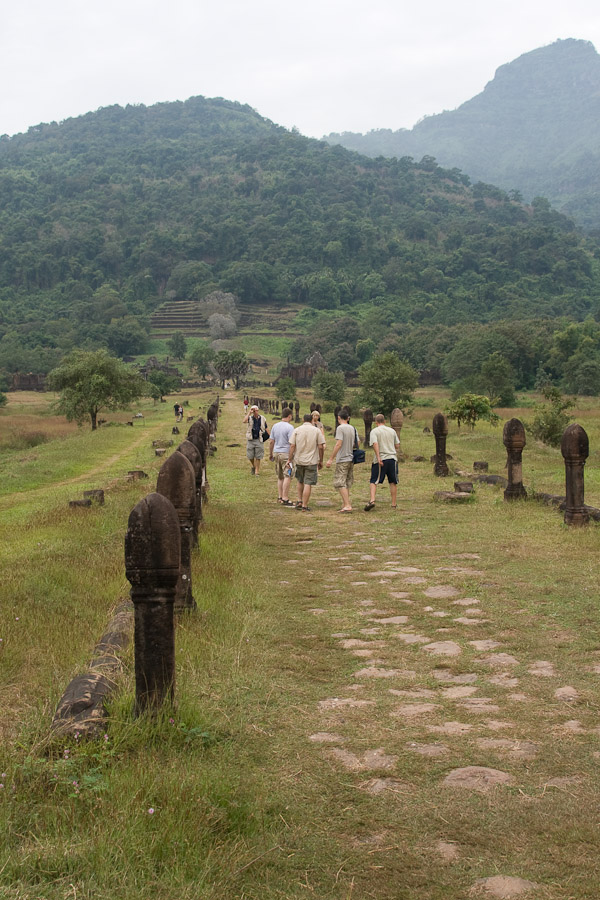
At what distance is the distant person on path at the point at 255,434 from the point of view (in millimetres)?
16750

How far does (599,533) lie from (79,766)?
7.53 m

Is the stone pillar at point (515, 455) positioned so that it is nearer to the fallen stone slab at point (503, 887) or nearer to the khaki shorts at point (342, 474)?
the khaki shorts at point (342, 474)

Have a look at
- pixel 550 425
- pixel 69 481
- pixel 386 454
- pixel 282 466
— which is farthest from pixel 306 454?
pixel 550 425

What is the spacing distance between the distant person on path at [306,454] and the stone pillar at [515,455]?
2763 millimetres

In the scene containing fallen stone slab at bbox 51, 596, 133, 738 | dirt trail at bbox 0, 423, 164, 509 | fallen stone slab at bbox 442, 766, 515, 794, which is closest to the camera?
fallen stone slab at bbox 442, 766, 515, 794

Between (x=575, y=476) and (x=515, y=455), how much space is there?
2.16 metres

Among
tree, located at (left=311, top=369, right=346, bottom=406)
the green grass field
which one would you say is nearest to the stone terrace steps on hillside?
tree, located at (left=311, top=369, right=346, bottom=406)

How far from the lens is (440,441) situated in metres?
16.4

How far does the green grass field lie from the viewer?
9.44ft

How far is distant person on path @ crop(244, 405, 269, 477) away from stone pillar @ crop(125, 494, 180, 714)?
12.2 metres

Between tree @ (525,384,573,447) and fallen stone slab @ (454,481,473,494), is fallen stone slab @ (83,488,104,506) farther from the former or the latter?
tree @ (525,384,573,447)

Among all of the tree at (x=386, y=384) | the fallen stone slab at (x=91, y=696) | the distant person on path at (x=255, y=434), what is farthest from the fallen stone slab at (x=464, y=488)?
the tree at (x=386, y=384)

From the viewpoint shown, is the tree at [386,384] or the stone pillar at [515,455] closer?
the stone pillar at [515,455]

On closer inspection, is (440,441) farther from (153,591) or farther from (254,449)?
(153,591)
